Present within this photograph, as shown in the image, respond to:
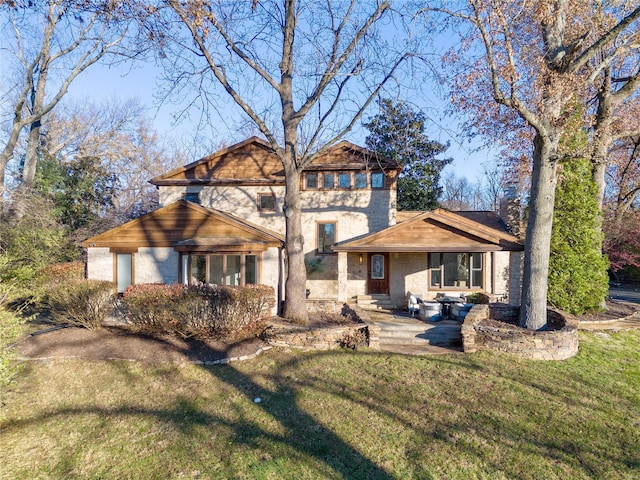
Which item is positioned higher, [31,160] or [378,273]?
[31,160]

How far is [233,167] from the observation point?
16.4 meters

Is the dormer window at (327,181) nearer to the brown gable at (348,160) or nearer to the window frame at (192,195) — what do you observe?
the brown gable at (348,160)

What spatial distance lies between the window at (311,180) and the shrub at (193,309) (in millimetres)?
8651

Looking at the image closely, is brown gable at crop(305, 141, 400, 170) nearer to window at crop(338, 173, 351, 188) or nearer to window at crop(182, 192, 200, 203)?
window at crop(338, 173, 351, 188)

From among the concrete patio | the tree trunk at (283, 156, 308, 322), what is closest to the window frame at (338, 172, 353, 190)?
the tree trunk at (283, 156, 308, 322)


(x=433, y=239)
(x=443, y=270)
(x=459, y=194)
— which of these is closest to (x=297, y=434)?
(x=433, y=239)

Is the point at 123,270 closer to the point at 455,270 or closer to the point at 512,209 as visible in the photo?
the point at 455,270

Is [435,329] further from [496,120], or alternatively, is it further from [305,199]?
[305,199]

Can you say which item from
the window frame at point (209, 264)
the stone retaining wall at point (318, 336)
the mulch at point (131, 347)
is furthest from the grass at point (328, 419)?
the window frame at point (209, 264)

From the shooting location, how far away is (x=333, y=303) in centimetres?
1107

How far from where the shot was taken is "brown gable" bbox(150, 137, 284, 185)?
52.8 ft

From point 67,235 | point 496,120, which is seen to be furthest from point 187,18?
point 67,235

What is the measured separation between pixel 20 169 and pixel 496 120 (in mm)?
24909

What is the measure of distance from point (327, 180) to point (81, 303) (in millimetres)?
10822
